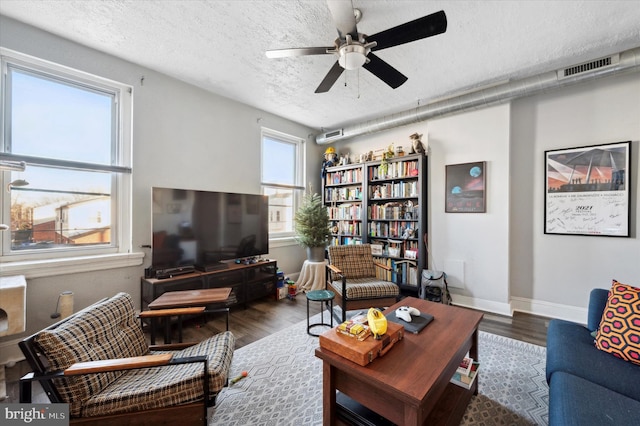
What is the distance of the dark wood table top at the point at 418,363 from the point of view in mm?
1226

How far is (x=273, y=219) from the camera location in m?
4.68

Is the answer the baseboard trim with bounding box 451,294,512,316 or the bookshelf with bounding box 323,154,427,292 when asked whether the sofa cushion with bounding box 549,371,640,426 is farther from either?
the bookshelf with bounding box 323,154,427,292

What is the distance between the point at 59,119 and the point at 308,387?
135 inches

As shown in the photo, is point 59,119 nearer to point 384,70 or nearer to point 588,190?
point 384,70

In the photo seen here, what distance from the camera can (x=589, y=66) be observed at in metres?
2.63

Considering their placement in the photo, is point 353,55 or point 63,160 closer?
point 353,55

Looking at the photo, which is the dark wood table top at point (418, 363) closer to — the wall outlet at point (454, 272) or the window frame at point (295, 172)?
the wall outlet at point (454, 272)

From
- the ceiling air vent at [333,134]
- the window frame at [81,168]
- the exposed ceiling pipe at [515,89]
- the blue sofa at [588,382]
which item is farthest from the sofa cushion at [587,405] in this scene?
the ceiling air vent at [333,134]

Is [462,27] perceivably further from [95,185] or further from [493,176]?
[95,185]

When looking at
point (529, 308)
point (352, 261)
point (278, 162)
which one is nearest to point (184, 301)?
Answer: point (352, 261)

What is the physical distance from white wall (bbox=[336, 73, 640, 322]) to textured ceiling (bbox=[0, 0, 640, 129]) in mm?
515

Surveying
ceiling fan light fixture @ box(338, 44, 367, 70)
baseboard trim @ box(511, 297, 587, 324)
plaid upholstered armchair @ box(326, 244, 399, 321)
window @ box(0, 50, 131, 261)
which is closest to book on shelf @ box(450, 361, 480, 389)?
plaid upholstered armchair @ box(326, 244, 399, 321)

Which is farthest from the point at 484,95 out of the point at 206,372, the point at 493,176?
the point at 206,372

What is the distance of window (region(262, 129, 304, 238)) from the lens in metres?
4.56
